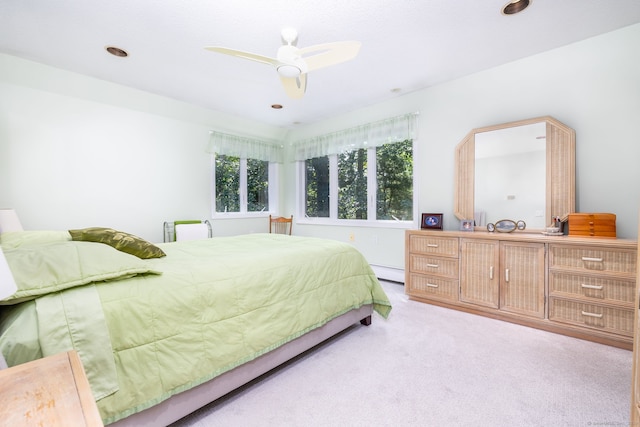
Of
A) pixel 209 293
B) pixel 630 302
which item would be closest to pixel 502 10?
pixel 630 302

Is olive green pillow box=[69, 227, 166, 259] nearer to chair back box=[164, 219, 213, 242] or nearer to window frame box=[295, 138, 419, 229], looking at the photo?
chair back box=[164, 219, 213, 242]

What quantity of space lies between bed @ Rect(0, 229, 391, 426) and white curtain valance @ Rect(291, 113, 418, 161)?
8.06ft

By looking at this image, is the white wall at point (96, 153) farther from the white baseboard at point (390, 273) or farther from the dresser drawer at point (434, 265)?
the dresser drawer at point (434, 265)

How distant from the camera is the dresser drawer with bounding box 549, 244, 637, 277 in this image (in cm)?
210

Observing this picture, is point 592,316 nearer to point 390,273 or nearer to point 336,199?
point 390,273

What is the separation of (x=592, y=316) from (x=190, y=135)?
4.83m

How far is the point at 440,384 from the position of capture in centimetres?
173

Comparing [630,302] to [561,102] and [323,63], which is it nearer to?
[561,102]

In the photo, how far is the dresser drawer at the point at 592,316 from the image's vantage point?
2102 mm

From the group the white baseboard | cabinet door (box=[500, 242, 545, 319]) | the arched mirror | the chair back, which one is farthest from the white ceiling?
the white baseboard

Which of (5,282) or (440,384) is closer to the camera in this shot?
(5,282)

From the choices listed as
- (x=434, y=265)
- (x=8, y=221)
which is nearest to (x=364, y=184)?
(x=434, y=265)

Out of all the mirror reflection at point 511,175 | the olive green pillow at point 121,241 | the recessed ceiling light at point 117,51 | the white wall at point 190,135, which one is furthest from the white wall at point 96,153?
the mirror reflection at point 511,175

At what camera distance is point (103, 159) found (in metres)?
3.33
